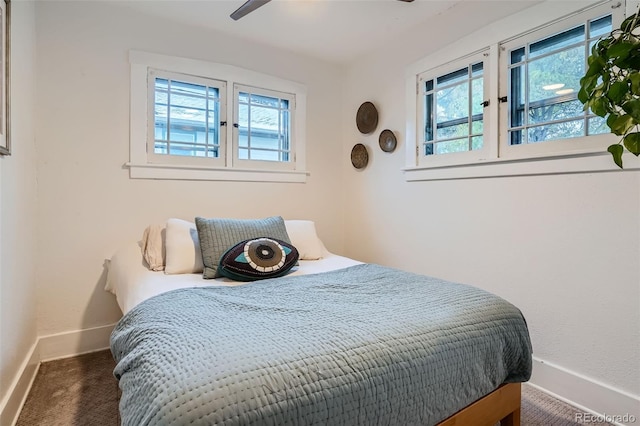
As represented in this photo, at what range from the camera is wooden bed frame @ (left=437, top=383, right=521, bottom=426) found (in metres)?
1.21

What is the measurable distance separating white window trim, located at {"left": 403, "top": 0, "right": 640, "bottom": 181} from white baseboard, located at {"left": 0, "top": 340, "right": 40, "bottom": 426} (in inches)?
104

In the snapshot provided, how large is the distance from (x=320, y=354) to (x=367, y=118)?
2.48 metres

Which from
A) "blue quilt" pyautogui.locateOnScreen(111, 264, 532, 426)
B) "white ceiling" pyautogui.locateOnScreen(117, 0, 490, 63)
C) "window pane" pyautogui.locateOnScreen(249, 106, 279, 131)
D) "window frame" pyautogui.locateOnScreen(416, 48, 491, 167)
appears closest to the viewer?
"blue quilt" pyautogui.locateOnScreen(111, 264, 532, 426)

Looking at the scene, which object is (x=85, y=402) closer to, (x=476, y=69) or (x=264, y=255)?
(x=264, y=255)

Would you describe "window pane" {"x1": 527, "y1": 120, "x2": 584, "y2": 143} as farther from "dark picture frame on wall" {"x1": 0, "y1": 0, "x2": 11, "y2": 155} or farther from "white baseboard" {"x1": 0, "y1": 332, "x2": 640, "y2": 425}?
"dark picture frame on wall" {"x1": 0, "y1": 0, "x2": 11, "y2": 155}

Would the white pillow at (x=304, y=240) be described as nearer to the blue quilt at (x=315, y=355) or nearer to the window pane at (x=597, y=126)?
the blue quilt at (x=315, y=355)

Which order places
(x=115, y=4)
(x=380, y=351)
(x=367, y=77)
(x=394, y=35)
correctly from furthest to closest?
(x=367, y=77), (x=394, y=35), (x=115, y=4), (x=380, y=351)

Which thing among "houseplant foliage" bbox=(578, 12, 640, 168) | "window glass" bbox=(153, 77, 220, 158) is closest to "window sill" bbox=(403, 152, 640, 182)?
"houseplant foliage" bbox=(578, 12, 640, 168)

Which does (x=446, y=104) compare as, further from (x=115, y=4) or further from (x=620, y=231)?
(x=115, y=4)

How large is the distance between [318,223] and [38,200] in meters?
2.10

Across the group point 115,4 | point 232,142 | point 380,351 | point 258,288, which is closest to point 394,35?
point 232,142

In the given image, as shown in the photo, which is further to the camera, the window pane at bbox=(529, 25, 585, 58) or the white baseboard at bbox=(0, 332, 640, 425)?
the window pane at bbox=(529, 25, 585, 58)

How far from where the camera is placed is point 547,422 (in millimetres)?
1627

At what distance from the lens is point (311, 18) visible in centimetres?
250
